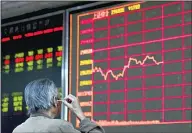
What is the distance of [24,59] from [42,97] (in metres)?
2.20

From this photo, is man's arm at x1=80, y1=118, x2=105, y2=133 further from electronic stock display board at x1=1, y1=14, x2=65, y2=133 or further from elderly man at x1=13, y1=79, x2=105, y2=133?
electronic stock display board at x1=1, y1=14, x2=65, y2=133

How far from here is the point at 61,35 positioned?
342cm

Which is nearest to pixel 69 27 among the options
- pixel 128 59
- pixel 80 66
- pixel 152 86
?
pixel 80 66

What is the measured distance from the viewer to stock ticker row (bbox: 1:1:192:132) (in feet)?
9.41

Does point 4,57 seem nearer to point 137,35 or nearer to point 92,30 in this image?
point 92,30

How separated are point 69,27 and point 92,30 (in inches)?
7.7

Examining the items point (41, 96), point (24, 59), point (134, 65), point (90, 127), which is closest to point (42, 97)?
point (41, 96)

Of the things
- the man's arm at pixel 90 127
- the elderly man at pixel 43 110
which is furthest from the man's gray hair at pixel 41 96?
the man's arm at pixel 90 127

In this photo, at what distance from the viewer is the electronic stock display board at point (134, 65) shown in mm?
2854

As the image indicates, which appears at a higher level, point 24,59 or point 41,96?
point 24,59

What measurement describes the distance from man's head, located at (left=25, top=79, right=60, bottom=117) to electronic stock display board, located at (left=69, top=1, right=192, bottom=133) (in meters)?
1.50

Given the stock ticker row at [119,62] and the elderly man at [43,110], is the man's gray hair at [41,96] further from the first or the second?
the stock ticker row at [119,62]

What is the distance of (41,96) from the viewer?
1.43 metres

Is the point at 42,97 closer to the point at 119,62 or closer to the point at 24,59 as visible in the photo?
the point at 119,62
